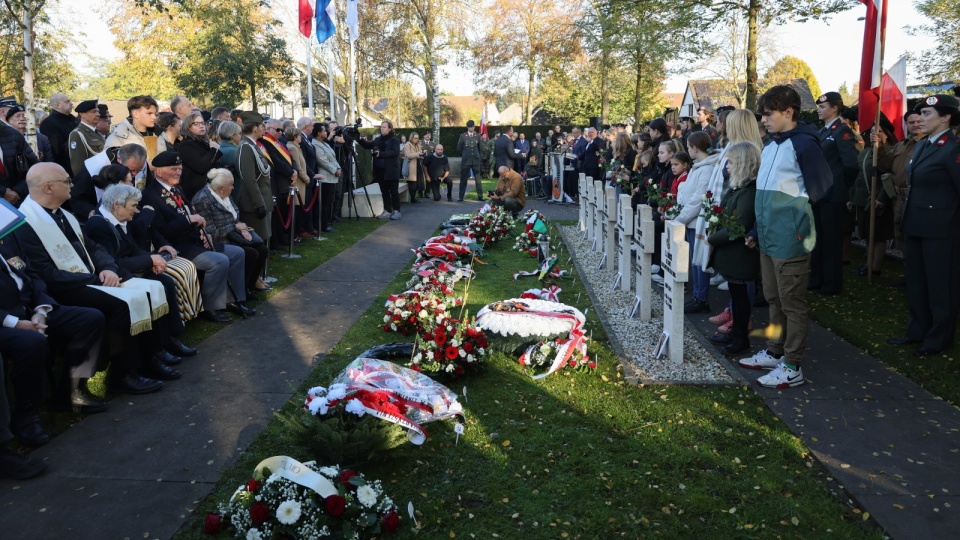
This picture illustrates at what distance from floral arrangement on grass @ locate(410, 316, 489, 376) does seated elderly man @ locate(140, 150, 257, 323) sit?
271 centimetres

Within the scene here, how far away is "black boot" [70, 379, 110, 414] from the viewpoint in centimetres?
500

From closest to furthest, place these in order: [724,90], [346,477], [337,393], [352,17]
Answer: [346,477] → [337,393] → [352,17] → [724,90]

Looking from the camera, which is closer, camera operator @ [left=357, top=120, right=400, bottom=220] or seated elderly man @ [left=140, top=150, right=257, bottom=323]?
seated elderly man @ [left=140, top=150, right=257, bottom=323]

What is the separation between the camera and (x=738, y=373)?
569 centimetres

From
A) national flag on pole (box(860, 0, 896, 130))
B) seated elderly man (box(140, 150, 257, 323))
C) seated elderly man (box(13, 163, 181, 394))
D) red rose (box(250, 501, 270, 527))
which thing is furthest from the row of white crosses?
seated elderly man (box(140, 150, 257, 323))

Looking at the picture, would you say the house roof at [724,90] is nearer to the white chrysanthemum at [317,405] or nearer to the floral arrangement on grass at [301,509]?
the white chrysanthemum at [317,405]

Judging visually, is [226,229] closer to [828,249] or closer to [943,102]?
[828,249]

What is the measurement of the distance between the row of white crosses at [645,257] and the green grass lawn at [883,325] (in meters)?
1.83

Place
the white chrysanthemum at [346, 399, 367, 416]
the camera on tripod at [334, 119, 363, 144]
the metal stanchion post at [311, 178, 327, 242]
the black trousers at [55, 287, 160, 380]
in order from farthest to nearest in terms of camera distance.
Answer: the camera on tripod at [334, 119, 363, 144], the metal stanchion post at [311, 178, 327, 242], the black trousers at [55, 287, 160, 380], the white chrysanthemum at [346, 399, 367, 416]

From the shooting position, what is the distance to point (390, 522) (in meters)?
3.43

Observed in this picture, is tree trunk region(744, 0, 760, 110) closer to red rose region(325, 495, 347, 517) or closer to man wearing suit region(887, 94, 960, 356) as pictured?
man wearing suit region(887, 94, 960, 356)

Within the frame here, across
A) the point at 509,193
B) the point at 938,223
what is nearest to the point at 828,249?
the point at 938,223

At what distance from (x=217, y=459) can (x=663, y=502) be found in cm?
264

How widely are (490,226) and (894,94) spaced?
20.7 feet
